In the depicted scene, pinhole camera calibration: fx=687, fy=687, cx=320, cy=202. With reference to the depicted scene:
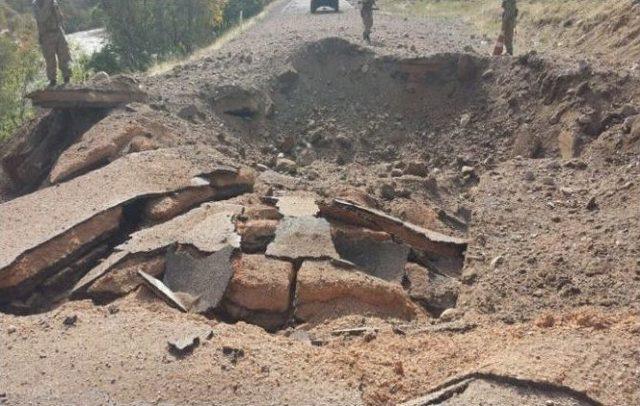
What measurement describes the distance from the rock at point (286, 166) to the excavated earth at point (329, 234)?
31 mm

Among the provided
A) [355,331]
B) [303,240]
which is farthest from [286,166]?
[355,331]

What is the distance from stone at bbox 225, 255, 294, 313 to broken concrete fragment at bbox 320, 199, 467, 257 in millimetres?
1219

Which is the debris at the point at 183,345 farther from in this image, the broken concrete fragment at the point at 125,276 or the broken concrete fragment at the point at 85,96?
the broken concrete fragment at the point at 85,96

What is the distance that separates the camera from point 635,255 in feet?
18.6

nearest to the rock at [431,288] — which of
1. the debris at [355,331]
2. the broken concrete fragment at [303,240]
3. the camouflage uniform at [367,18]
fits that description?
the broken concrete fragment at [303,240]

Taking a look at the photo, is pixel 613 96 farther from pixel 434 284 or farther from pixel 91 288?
pixel 91 288

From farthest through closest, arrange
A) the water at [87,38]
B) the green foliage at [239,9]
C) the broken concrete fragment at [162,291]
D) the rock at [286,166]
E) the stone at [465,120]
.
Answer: the water at [87,38]
the green foliage at [239,9]
the stone at [465,120]
the rock at [286,166]
the broken concrete fragment at [162,291]

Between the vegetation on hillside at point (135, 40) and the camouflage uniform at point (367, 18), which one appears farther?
the vegetation on hillside at point (135, 40)

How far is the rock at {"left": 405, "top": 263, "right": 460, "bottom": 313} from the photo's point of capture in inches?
245

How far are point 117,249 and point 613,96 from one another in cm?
618

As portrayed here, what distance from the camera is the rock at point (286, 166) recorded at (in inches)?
357

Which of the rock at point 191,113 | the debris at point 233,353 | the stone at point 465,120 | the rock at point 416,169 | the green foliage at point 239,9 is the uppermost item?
the green foliage at point 239,9

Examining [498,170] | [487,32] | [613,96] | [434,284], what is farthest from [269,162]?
[487,32]

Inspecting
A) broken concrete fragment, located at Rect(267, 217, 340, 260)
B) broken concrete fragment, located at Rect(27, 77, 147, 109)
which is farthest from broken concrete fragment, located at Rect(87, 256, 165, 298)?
broken concrete fragment, located at Rect(27, 77, 147, 109)
